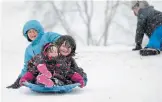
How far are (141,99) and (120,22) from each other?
16.2 m

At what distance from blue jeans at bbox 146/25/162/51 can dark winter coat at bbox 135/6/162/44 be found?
10 centimetres

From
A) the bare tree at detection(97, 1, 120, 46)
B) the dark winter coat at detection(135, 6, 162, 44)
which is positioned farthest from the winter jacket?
the bare tree at detection(97, 1, 120, 46)

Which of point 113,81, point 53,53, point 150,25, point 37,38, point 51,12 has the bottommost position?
point 113,81

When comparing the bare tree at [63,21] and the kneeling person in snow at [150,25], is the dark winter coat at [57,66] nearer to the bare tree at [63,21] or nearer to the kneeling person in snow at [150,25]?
the kneeling person in snow at [150,25]

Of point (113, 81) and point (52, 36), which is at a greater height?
point (52, 36)

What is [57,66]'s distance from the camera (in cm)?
457

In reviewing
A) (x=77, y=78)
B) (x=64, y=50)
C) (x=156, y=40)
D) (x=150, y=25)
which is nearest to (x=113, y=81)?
(x=77, y=78)

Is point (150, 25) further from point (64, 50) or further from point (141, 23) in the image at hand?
point (64, 50)

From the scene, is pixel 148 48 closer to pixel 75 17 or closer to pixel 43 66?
pixel 43 66

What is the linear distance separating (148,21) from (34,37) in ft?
11.5

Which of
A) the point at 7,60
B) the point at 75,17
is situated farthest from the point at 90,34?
the point at 7,60

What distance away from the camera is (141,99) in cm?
406

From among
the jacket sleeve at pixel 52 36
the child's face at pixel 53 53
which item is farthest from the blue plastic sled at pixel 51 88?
the jacket sleeve at pixel 52 36

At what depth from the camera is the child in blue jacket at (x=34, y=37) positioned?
16.3 feet
